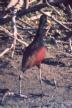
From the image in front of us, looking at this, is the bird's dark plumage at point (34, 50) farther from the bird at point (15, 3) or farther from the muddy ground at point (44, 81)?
the bird at point (15, 3)

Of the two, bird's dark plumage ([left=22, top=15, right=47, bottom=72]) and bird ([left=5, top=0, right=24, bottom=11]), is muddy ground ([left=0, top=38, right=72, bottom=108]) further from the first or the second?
bird ([left=5, top=0, right=24, bottom=11])

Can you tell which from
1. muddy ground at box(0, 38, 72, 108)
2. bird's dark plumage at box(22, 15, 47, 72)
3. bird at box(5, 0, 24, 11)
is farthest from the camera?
bird at box(5, 0, 24, 11)

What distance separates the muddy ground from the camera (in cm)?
618

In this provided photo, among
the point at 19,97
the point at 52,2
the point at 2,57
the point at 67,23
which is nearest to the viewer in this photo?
the point at 52,2

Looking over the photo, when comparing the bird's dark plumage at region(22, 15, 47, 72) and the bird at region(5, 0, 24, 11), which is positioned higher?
the bird at region(5, 0, 24, 11)

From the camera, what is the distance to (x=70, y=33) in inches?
299

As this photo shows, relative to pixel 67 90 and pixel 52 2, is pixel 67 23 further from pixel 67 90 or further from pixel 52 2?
pixel 52 2

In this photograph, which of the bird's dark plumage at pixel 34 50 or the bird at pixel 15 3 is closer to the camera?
the bird's dark plumage at pixel 34 50

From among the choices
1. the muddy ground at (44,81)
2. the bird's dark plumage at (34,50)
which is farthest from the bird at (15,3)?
the bird's dark plumage at (34,50)

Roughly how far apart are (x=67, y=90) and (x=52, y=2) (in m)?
1.51

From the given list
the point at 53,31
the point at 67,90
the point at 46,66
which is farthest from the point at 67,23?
the point at 67,90

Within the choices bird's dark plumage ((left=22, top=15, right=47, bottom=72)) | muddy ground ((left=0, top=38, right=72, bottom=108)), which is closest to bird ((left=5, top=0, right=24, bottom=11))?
muddy ground ((left=0, top=38, right=72, bottom=108))

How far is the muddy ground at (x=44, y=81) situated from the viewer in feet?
20.3

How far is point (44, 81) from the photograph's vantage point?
668 centimetres
